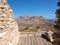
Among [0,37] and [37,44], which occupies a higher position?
[0,37]

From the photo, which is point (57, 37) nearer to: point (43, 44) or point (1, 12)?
point (1, 12)

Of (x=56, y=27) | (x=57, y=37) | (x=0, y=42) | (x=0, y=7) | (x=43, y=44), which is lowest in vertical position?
(x=43, y=44)

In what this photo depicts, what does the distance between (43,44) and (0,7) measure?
22.4 ft

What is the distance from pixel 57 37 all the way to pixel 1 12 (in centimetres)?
608

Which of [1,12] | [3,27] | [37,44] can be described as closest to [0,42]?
[3,27]

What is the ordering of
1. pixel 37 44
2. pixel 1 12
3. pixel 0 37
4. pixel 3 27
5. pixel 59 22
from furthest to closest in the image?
pixel 37 44 → pixel 1 12 → pixel 3 27 → pixel 0 37 → pixel 59 22

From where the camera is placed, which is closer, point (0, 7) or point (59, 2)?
point (59, 2)

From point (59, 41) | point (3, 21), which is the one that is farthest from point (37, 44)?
point (59, 41)

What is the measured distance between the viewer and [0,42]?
701cm

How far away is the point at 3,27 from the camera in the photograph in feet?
27.2

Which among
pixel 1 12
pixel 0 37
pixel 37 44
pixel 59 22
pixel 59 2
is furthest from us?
pixel 37 44

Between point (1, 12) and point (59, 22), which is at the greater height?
point (1, 12)

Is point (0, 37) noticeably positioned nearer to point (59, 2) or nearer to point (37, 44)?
point (59, 2)

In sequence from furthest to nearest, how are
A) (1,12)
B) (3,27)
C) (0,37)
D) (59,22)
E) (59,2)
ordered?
(1,12)
(3,27)
(0,37)
(59,2)
(59,22)
